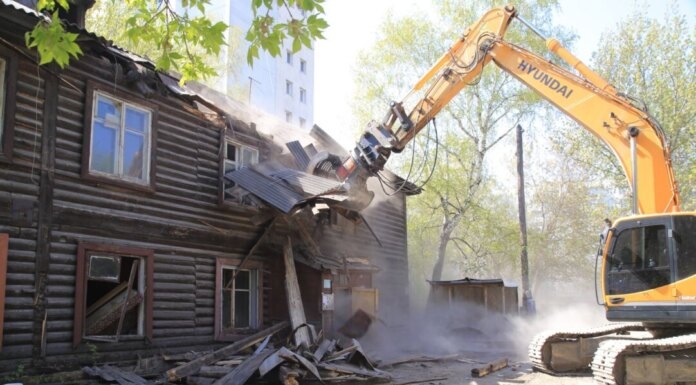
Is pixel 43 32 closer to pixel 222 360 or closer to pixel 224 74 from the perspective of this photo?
pixel 222 360

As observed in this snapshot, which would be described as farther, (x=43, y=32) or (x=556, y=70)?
(x=556, y=70)

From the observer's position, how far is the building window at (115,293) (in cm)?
1004

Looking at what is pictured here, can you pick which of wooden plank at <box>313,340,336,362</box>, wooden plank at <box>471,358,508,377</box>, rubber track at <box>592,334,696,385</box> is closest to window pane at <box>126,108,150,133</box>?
wooden plank at <box>313,340,336,362</box>

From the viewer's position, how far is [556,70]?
11.4 metres

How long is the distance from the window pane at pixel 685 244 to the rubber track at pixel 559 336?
2.57 metres

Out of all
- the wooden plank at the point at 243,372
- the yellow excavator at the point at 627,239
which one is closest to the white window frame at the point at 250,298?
the wooden plank at the point at 243,372

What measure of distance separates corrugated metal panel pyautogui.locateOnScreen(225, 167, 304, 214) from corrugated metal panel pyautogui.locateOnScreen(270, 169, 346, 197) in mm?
197

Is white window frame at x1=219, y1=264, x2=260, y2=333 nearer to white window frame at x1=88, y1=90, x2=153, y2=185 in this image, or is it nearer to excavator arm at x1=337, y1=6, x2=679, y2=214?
white window frame at x1=88, y1=90, x2=153, y2=185

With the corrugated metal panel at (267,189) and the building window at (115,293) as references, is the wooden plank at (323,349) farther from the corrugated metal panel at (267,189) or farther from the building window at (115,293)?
the building window at (115,293)

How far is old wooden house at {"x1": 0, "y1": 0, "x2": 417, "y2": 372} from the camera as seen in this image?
930cm

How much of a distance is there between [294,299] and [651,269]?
734 cm

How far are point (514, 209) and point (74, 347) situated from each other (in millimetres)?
42465

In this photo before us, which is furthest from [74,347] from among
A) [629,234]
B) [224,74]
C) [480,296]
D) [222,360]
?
[224,74]

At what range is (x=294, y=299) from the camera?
1349 cm
